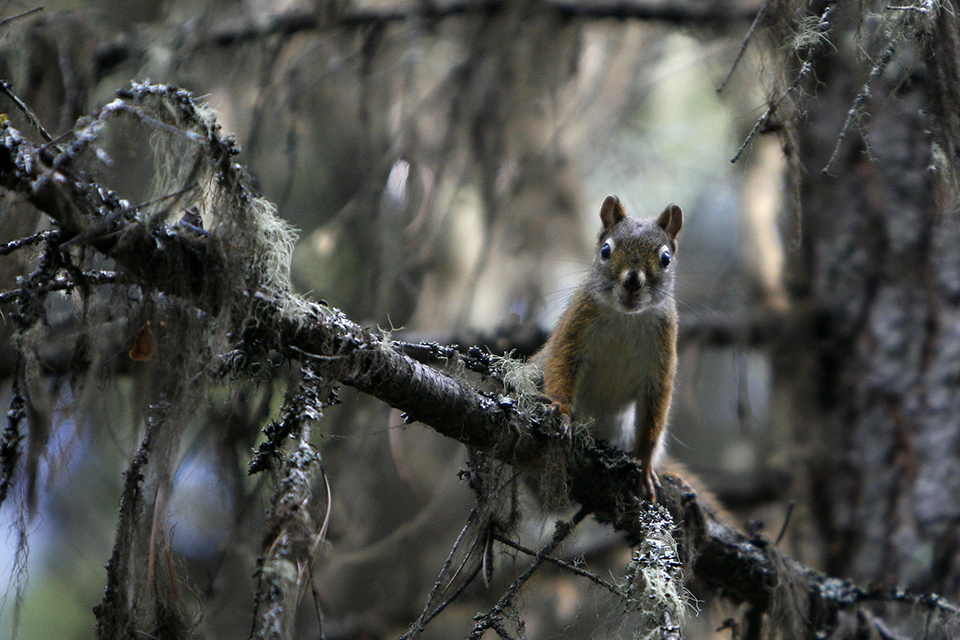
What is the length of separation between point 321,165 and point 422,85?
0.77 m

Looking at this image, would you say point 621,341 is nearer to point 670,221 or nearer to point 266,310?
point 670,221

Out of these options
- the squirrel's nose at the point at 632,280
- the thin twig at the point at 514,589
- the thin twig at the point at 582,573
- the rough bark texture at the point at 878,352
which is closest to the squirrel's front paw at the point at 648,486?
the thin twig at the point at 514,589

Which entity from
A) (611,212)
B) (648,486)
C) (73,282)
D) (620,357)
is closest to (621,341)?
(620,357)

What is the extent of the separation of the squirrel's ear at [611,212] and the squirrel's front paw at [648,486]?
105 centimetres

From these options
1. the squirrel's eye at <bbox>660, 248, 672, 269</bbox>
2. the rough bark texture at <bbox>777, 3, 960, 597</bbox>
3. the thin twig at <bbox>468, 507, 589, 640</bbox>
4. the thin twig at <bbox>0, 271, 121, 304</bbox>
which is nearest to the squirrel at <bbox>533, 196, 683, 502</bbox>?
the squirrel's eye at <bbox>660, 248, 672, 269</bbox>

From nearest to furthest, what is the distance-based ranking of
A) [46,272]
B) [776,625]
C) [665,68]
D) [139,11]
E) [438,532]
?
1. [46,272]
2. [776,625]
3. [139,11]
4. [438,532]
5. [665,68]

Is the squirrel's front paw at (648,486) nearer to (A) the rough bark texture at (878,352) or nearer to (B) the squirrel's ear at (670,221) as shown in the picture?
(B) the squirrel's ear at (670,221)

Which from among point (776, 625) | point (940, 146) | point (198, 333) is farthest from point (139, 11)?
point (776, 625)

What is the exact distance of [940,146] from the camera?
61.4 inches

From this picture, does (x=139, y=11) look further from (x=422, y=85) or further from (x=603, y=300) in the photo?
(x=603, y=300)

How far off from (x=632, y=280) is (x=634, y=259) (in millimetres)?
172

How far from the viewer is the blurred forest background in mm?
3021

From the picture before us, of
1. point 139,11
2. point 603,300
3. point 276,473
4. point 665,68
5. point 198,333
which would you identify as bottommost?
point 276,473

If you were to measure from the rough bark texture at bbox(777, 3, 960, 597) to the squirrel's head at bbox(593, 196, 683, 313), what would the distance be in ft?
2.78
